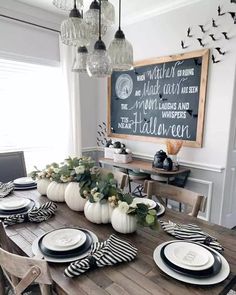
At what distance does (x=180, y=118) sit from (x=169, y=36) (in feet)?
3.13

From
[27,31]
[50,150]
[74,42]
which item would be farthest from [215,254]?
[27,31]

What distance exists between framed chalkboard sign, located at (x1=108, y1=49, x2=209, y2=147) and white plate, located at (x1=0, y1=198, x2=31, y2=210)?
1.80m

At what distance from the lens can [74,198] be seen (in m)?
1.39

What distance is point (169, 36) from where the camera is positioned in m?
2.62

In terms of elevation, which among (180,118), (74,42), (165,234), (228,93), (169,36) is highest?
(169,36)

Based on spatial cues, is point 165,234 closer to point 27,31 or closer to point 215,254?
point 215,254

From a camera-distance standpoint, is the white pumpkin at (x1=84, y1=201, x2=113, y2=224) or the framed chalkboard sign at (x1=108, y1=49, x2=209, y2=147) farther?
the framed chalkboard sign at (x1=108, y1=49, x2=209, y2=147)

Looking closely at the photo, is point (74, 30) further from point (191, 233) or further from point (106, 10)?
point (191, 233)

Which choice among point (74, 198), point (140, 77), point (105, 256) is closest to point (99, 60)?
point (74, 198)

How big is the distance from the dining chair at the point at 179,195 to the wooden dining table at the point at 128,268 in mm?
137

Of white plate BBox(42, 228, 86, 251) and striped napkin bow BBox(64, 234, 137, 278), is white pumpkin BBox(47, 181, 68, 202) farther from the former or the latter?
striped napkin bow BBox(64, 234, 137, 278)

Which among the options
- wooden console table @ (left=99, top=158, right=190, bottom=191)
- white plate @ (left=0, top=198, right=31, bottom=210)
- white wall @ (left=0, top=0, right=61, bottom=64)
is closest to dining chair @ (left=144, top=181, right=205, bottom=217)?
wooden console table @ (left=99, top=158, right=190, bottom=191)

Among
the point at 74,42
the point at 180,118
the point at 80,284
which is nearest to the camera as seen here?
the point at 80,284

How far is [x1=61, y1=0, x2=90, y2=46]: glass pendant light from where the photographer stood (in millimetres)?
1362
